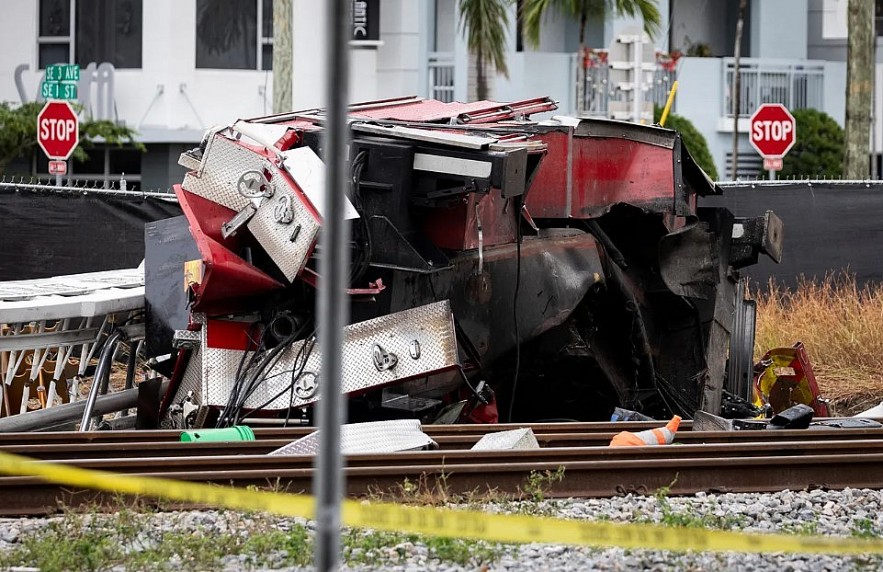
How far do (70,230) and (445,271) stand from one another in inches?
313

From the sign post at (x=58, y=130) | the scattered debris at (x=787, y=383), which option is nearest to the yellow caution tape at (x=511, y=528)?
the scattered debris at (x=787, y=383)

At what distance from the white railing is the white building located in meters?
0.03

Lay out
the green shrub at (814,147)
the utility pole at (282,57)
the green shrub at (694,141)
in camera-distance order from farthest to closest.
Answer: the green shrub at (814,147) < the green shrub at (694,141) < the utility pole at (282,57)

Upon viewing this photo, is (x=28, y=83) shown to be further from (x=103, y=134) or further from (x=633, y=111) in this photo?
(x=633, y=111)

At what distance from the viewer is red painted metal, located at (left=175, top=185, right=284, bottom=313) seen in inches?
351

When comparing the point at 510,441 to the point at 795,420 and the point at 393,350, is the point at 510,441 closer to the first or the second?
the point at 393,350

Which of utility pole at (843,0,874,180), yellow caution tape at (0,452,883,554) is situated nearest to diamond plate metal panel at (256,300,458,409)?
yellow caution tape at (0,452,883,554)

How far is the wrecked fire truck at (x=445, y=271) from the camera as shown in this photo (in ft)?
29.2

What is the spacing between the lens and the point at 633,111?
18.7 m

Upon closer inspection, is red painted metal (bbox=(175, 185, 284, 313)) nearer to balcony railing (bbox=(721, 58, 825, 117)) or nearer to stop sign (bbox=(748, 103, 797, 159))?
stop sign (bbox=(748, 103, 797, 159))

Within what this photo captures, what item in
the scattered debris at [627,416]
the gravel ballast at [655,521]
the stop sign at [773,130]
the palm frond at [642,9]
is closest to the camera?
the gravel ballast at [655,521]

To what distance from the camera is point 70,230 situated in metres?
16.0

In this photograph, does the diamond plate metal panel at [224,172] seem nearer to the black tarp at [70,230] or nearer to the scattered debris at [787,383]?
the scattered debris at [787,383]

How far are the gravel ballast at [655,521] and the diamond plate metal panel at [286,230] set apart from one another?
8.58 ft
